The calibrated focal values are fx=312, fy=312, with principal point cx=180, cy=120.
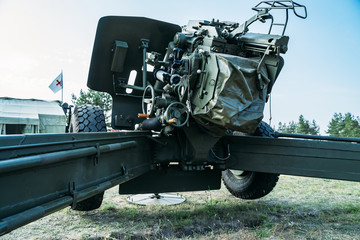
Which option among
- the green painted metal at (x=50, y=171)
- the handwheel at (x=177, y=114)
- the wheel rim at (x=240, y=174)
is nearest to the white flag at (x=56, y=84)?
the wheel rim at (x=240, y=174)

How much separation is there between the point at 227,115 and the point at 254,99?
39 cm

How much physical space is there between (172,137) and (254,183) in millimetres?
1571

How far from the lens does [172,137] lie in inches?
150

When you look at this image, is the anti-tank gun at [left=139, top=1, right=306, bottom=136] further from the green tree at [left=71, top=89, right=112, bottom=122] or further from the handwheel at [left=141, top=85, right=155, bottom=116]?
the green tree at [left=71, top=89, right=112, bottom=122]

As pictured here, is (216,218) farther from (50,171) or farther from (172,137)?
(50,171)

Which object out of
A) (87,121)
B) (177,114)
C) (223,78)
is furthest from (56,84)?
(223,78)

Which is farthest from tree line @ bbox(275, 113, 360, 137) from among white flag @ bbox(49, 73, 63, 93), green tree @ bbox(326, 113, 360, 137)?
white flag @ bbox(49, 73, 63, 93)

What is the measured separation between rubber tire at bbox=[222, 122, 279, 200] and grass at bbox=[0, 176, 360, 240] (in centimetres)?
16

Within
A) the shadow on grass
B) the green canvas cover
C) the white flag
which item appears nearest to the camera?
the green canvas cover

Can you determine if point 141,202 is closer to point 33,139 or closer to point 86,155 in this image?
point 86,155

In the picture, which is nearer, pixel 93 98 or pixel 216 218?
pixel 216 218

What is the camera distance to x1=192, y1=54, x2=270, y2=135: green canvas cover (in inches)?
107

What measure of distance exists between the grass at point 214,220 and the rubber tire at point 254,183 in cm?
16

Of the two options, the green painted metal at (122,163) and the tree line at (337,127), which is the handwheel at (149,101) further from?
the tree line at (337,127)
